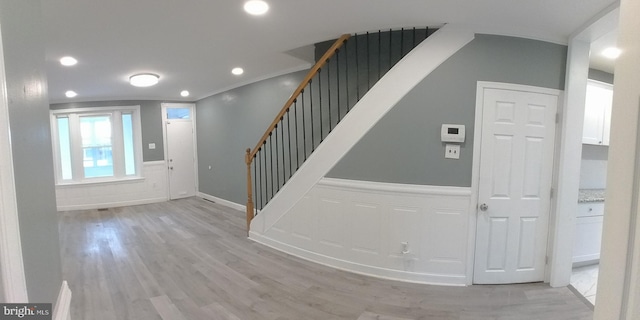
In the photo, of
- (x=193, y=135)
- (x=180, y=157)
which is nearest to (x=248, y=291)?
(x=180, y=157)

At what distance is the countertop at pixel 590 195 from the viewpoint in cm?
313

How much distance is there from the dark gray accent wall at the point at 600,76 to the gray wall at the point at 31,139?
5.12 m

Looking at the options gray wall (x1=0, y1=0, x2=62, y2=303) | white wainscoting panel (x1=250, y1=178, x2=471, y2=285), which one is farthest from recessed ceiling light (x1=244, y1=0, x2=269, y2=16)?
white wainscoting panel (x1=250, y1=178, x2=471, y2=285)

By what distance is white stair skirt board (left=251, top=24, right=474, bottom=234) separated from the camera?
8.14ft

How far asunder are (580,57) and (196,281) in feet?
14.6

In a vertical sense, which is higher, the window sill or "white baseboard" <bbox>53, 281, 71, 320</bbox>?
"white baseboard" <bbox>53, 281, 71, 320</bbox>

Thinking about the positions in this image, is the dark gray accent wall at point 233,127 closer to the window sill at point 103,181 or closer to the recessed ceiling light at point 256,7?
the window sill at point 103,181

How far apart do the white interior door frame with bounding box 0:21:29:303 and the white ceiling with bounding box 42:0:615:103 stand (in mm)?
1907

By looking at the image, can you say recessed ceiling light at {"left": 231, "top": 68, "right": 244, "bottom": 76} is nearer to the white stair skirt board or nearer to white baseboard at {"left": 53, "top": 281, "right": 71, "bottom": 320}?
the white stair skirt board

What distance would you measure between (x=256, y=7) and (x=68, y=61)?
2768 mm

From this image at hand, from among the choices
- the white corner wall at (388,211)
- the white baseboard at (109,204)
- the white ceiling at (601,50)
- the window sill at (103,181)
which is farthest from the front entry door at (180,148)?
the white ceiling at (601,50)

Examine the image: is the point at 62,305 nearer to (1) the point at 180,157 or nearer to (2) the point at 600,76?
(2) the point at 600,76

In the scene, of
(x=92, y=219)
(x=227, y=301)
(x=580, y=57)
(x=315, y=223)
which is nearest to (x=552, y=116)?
(x=580, y=57)

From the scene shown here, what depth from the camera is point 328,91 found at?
3436 millimetres
